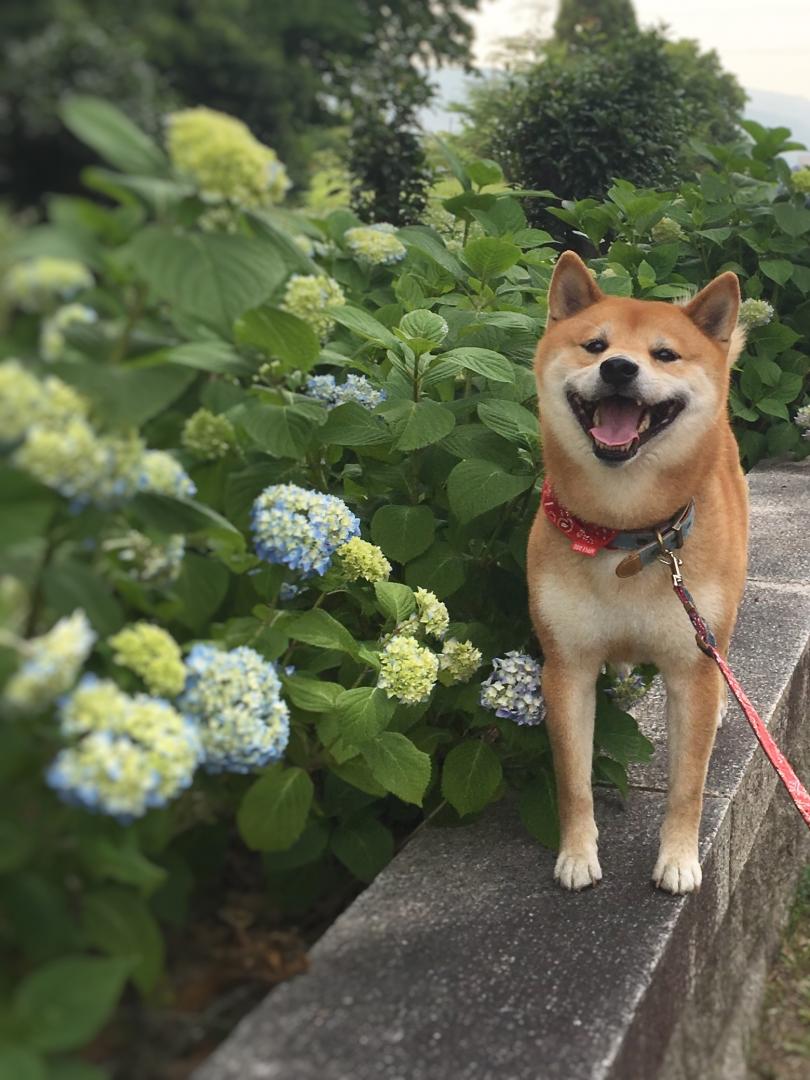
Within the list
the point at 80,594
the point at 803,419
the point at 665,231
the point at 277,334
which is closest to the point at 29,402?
the point at 80,594

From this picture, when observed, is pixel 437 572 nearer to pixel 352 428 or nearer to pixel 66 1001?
pixel 352 428

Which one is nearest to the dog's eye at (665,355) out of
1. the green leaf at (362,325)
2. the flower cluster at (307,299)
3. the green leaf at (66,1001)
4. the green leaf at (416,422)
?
the green leaf at (416,422)

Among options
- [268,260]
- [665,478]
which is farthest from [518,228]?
[268,260]

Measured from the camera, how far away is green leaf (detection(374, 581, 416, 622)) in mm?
2373

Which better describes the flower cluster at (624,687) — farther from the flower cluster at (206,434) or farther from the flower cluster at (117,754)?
the flower cluster at (117,754)

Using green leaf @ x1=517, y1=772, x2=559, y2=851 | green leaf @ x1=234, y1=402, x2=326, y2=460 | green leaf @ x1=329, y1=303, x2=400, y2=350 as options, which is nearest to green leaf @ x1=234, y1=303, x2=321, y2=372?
green leaf @ x1=234, y1=402, x2=326, y2=460

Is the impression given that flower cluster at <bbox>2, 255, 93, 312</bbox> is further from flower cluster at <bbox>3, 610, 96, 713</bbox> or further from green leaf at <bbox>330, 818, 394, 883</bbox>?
green leaf at <bbox>330, 818, 394, 883</bbox>

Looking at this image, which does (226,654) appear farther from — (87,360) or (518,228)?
(518,228)

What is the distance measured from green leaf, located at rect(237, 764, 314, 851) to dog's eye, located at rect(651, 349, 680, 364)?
124cm

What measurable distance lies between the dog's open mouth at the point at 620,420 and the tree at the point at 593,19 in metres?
4.00

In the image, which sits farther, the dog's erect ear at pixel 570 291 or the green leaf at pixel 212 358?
the dog's erect ear at pixel 570 291

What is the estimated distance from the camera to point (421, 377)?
2.70 metres

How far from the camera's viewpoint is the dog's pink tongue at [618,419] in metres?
2.54

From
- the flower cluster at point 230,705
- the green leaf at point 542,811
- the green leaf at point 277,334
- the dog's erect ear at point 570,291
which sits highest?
the green leaf at point 277,334
